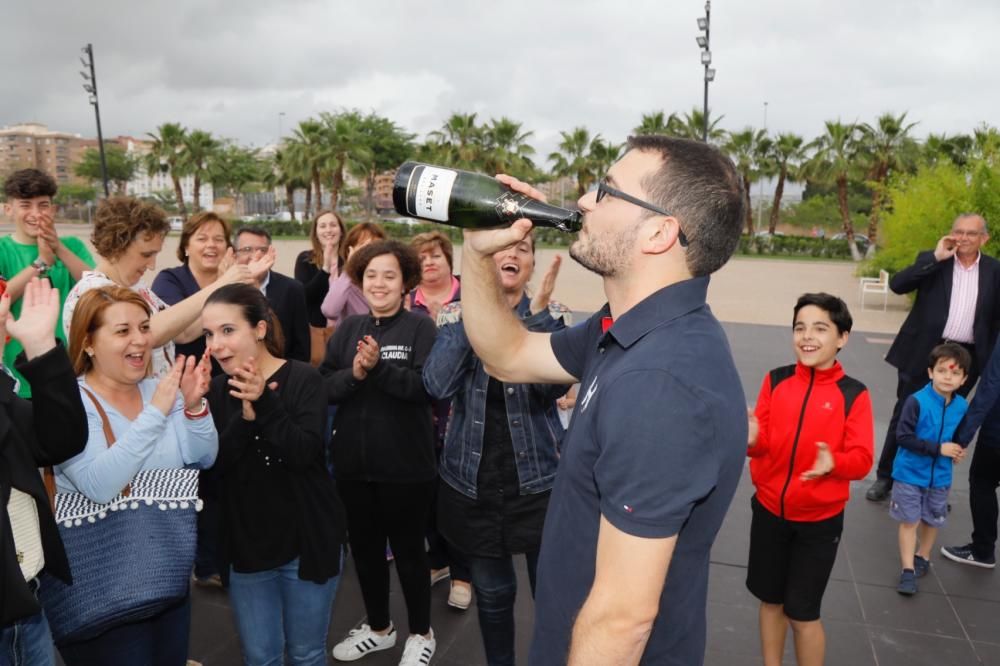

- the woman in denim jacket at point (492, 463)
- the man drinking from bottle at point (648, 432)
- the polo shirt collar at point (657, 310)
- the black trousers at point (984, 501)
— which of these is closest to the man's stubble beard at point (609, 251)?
the man drinking from bottle at point (648, 432)

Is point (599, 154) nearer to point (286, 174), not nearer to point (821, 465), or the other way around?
point (286, 174)

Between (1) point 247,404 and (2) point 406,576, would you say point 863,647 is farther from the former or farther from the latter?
(1) point 247,404

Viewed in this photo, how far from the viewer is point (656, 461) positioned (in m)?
1.33

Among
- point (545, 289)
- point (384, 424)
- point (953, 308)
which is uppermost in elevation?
point (545, 289)

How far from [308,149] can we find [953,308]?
41061 mm

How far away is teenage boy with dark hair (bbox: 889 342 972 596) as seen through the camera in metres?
4.04

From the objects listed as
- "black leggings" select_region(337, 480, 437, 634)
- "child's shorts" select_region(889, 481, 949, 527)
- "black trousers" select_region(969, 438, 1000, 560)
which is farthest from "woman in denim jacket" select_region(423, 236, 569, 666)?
"black trousers" select_region(969, 438, 1000, 560)

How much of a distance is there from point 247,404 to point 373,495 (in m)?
1.00

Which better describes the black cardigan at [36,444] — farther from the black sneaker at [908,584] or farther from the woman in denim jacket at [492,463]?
the black sneaker at [908,584]

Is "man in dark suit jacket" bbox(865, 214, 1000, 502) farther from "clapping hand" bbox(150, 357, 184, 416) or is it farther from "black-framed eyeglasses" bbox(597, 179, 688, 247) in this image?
"clapping hand" bbox(150, 357, 184, 416)

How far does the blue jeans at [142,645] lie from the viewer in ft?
7.34

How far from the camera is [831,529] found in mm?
2977

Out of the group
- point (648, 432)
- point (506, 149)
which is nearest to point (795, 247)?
point (506, 149)

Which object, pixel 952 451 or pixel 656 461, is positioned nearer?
pixel 656 461
